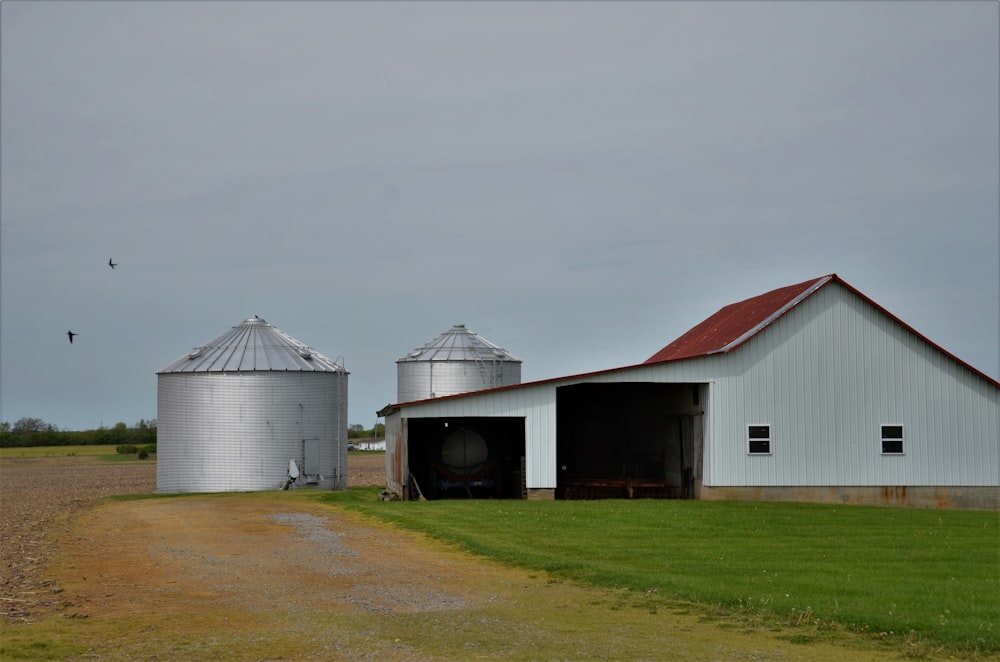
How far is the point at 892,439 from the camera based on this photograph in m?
32.8

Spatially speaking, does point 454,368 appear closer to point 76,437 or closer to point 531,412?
point 531,412

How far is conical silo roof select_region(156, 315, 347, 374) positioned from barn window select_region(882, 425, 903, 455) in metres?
22.2

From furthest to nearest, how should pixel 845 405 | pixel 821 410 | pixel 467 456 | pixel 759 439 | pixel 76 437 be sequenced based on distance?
pixel 76 437
pixel 467 456
pixel 845 405
pixel 821 410
pixel 759 439

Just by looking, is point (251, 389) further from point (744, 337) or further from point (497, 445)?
point (744, 337)

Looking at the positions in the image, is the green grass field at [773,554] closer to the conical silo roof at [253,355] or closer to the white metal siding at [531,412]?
the white metal siding at [531,412]

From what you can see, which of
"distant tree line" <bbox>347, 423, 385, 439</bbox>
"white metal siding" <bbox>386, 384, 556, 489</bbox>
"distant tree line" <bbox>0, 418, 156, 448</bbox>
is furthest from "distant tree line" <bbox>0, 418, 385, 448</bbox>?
"white metal siding" <bbox>386, 384, 556, 489</bbox>

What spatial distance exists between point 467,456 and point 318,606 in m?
22.8

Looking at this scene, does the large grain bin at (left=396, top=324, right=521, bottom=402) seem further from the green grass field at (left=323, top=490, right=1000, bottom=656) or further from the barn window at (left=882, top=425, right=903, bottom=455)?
the barn window at (left=882, top=425, right=903, bottom=455)

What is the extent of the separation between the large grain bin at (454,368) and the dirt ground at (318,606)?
2625 centimetres

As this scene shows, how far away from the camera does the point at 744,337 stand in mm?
32594

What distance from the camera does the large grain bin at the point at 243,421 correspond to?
42719mm

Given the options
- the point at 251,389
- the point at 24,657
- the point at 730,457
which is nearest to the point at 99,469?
the point at 251,389

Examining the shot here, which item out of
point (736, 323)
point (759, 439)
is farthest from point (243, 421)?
point (759, 439)

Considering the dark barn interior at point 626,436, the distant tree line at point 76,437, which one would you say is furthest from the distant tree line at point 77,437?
the dark barn interior at point 626,436
